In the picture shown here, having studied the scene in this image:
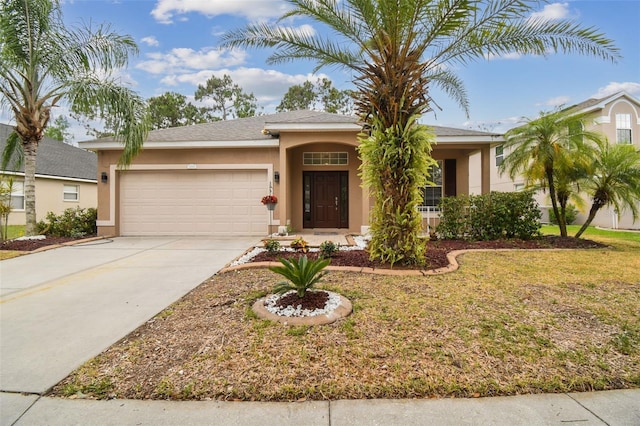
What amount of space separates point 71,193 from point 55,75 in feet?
38.2

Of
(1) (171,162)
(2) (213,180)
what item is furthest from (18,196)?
(2) (213,180)

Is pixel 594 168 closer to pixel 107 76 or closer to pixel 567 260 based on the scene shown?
pixel 567 260

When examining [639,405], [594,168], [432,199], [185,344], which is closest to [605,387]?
[639,405]

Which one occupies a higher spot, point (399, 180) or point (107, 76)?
point (107, 76)

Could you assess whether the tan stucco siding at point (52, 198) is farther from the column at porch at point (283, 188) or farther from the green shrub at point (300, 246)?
the green shrub at point (300, 246)

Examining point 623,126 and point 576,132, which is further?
point 623,126

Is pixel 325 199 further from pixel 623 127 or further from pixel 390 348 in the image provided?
pixel 623 127

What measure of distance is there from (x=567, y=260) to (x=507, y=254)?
1041 mm

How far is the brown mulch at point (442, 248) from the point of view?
228 inches

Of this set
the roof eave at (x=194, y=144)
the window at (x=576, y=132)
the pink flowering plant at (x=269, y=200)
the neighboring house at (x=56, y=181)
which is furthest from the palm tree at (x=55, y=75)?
the window at (x=576, y=132)

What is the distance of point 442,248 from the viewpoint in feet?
24.5

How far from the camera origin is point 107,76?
937cm

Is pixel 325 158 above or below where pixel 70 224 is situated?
above

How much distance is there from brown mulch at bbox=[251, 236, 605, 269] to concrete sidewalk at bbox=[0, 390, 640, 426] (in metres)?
3.30
